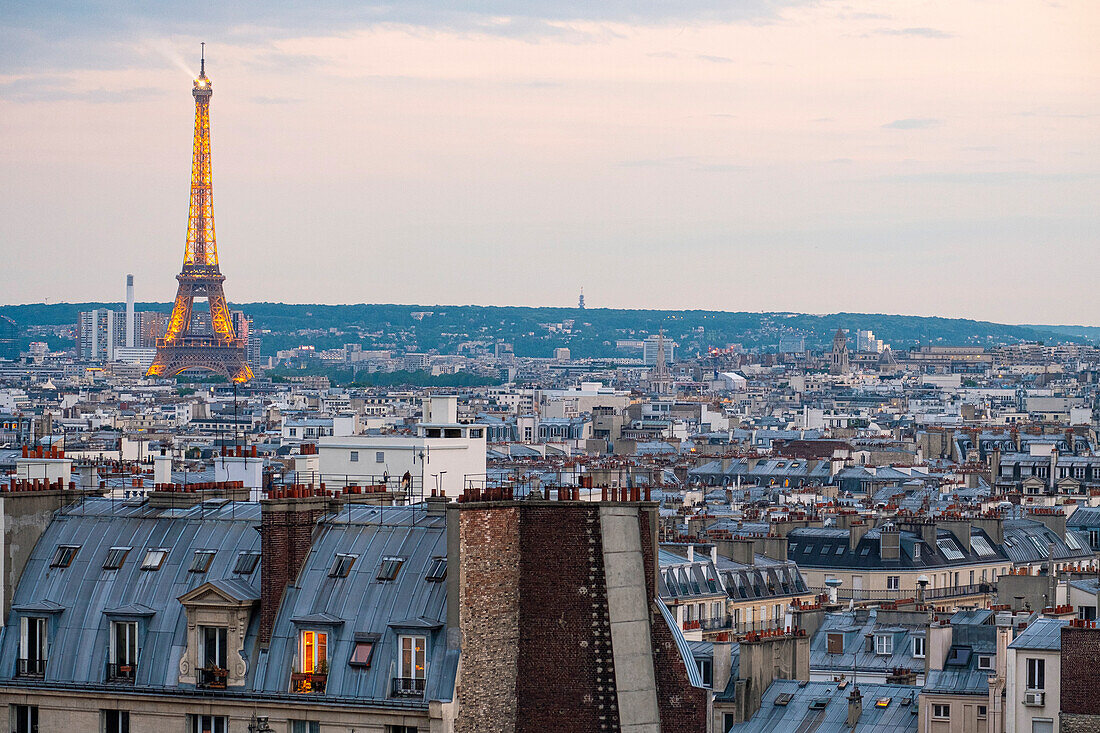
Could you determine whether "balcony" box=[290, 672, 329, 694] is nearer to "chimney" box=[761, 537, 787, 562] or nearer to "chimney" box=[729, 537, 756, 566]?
"chimney" box=[729, 537, 756, 566]

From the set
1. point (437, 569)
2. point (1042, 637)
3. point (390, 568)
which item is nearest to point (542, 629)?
point (437, 569)

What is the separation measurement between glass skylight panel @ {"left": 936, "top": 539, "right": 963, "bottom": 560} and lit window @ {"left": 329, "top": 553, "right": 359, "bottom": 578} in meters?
49.9

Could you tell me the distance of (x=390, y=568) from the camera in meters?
28.8

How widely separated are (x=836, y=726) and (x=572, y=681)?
1338 centimetres

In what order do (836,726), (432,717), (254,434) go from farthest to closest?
(254,434), (836,726), (432,717)

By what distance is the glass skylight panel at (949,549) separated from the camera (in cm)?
7725

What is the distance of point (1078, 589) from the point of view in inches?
2064

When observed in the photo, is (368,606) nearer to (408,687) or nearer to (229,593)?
(408,687)

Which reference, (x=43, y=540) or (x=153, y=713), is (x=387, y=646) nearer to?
(x=153, y=713)

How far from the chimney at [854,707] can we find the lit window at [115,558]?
1466 cm

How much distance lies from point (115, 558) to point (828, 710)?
1484cm

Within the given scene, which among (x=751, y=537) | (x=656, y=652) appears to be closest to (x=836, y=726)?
(x=656, y=652)

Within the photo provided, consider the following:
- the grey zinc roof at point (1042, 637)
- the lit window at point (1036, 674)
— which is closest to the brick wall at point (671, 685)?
the grey zinc roof at point (1042, 637)

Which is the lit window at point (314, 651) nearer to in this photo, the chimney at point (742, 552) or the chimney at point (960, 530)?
the chimney at point (742, 552)
